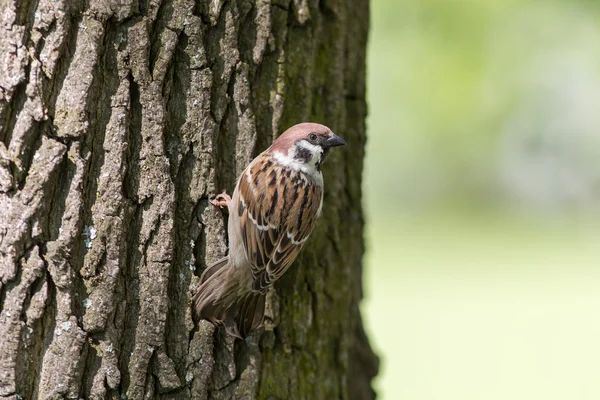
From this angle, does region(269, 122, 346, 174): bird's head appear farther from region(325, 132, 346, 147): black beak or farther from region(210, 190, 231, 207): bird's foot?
region(210, 190, 231, 207): bird's foot

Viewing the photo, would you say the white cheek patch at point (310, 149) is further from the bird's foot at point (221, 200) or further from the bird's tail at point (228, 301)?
the bird's tail at point (228, 301)

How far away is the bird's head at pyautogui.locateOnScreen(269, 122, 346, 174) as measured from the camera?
2834 mm

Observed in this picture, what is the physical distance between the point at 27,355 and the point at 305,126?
121cm

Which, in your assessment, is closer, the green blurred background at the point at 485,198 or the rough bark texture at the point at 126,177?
the rough bark texture at the point at 126,177

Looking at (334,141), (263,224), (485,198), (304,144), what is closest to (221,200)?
(263,224)

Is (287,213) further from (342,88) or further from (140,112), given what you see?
(140,112)

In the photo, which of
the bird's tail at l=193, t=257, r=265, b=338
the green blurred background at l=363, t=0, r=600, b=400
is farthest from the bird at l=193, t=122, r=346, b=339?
the green blurred background at l=363, t=0, r=600, b=400

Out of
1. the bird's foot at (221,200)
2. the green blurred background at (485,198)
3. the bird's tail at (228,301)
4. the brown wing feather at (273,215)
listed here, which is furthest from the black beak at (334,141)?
the green blurred background at (485,198)

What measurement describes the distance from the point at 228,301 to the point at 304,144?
65cm

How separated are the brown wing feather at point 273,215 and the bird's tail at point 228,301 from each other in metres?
0.07

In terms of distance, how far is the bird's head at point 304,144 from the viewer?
283cm

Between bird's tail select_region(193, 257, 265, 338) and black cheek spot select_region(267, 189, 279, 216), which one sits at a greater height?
black cheek spot select_region(267, 189, 279, 216)

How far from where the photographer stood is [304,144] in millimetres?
2910

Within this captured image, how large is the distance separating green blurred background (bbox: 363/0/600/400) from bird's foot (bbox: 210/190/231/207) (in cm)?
396
